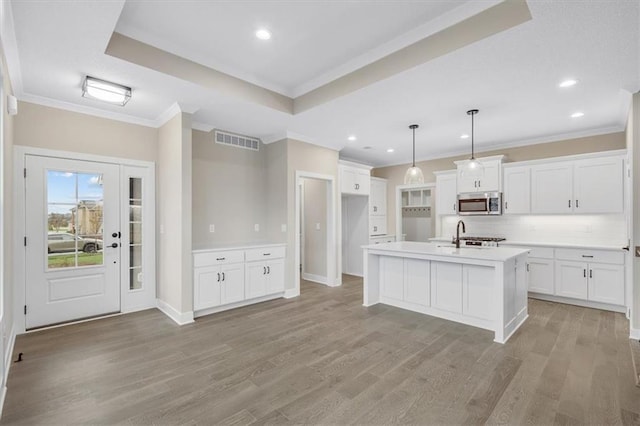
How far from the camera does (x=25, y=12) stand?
2.19m

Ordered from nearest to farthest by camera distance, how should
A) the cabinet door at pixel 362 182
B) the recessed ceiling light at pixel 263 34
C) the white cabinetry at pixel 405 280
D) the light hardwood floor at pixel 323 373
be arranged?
the light hardwood floor at pixel 323 373
the recessed ceiling light at pixel 263 34
the white cabinetry at pixel 405 280
the cabinet door at pixel 362 182

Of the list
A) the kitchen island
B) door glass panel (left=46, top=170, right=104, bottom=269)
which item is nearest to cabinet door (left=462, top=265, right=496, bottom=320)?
the kitchen island

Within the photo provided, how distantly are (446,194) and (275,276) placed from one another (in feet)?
13.1

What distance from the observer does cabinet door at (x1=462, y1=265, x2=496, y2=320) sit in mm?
3613

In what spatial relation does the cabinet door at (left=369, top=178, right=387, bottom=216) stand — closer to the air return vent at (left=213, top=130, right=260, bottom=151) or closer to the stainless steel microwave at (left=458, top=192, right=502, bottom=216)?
the stainless steel microwave at (left=458, top=192, right=502, bottom=216)

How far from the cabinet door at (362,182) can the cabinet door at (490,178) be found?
2.21 meters

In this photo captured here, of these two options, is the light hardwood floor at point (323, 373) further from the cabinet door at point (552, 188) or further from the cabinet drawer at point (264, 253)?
the cabinet door at point (552, 188)

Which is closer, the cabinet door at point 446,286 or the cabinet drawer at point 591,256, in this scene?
the cabinet door at point 446,286

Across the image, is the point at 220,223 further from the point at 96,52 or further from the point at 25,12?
the point at 25,12

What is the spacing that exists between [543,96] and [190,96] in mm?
4194

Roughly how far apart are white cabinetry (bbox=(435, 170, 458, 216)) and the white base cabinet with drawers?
3.62m

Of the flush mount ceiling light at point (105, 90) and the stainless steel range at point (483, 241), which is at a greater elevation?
the flush mount ceiling light at point (105, 90)

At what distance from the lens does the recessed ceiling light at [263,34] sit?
280 cm

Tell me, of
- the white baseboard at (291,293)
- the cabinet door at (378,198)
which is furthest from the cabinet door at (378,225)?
the white baseboard at (291,293)
